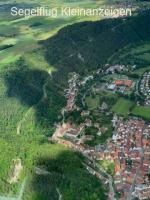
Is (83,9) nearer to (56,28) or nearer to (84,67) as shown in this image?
(56,28)

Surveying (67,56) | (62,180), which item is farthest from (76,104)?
(62,180)

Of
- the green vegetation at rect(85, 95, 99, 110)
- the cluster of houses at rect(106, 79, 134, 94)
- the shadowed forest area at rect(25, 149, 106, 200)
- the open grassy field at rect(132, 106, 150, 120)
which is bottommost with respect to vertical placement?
the shadowed forest area at rect(25, 149, 106, 200)

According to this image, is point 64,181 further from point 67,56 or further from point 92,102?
point 67,56

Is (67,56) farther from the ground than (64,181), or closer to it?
farther from the ground

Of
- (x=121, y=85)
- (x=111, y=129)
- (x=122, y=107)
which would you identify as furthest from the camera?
(x=121, y=85)

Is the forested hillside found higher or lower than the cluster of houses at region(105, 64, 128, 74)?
higher

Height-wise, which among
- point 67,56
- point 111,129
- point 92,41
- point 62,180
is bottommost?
point 62,180

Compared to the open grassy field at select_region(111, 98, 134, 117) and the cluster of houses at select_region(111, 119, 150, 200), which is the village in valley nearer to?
the cluster of houses at select_region(111, 119, 150, 200)

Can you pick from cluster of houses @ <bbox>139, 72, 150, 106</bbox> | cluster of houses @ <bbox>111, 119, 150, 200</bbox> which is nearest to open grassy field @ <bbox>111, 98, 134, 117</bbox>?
cluster of houses @ <bbox>139, 72, 150, 106</bbox>
